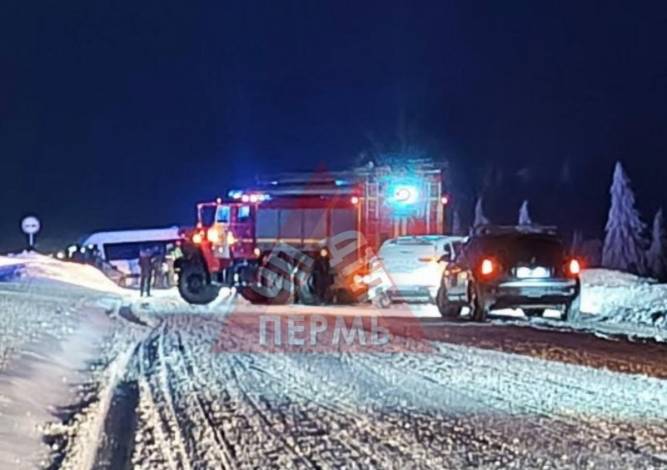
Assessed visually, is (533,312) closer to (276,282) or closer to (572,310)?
(572,310)

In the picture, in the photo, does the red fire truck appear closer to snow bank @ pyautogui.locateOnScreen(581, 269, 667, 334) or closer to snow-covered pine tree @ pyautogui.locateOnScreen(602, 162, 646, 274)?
snow bank @ pyautogui.locateOnScreen(581, 269, 667, 334)

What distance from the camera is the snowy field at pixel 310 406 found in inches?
375

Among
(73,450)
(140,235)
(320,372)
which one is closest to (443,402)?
(320,372)

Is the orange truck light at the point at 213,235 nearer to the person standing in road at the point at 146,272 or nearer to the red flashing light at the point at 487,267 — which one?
the person standing in road at the point at 146,272

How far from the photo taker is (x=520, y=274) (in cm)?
2255

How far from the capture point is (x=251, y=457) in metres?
9.47

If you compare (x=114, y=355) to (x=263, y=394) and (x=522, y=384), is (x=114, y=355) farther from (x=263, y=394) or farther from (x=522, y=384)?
(x=522, y=384)

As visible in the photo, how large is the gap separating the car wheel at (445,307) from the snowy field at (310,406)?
3.44 metres

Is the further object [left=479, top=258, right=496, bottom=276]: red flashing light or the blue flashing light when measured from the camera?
the blue flashing light

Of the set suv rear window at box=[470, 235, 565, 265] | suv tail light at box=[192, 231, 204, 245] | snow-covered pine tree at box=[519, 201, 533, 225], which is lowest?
suv rear window at box=[470, 235, 565, 265]

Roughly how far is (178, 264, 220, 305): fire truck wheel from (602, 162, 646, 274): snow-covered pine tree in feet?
219

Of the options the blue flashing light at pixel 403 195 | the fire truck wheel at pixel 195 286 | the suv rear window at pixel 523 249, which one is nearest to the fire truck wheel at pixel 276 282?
the fire truck wheel at pixel 195 286

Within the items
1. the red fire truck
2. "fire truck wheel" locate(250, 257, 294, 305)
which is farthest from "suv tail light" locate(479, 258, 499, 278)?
"fire truck wheel" locate(250, 257, 294, 305)

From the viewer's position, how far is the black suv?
2248 centimetres
